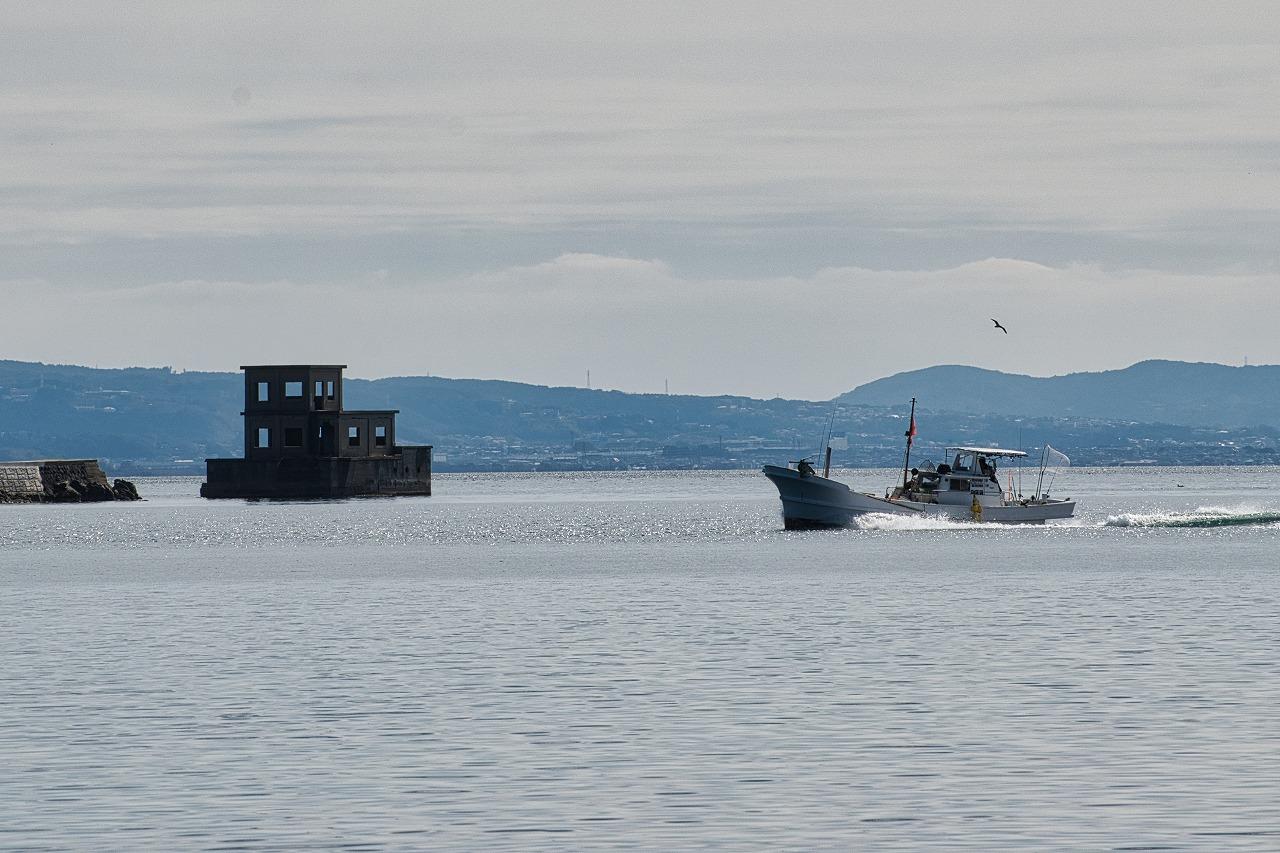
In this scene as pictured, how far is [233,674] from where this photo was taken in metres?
40.6

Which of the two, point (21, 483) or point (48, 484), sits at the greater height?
point (21, 483)

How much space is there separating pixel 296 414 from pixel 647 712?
154m

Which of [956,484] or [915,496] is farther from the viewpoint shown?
[915,496]

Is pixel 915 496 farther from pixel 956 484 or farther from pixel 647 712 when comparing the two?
pixel 647 712

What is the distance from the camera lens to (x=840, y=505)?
112 meters

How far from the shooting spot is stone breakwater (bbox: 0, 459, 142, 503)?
614 feet

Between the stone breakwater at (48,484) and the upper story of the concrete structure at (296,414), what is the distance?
20.0m

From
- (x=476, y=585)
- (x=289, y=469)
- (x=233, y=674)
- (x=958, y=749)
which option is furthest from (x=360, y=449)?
(x=958, y=749)

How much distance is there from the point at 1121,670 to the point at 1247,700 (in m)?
5.14

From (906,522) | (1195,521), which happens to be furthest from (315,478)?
(906,522)

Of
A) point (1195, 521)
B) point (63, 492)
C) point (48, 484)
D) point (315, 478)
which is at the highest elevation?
point (315, 478)

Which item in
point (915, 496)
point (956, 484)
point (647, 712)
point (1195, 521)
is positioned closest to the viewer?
point (647, 712)

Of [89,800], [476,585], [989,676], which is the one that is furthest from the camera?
[476,585]

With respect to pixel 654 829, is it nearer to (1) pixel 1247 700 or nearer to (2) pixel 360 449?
(1) pixel 1247 700
